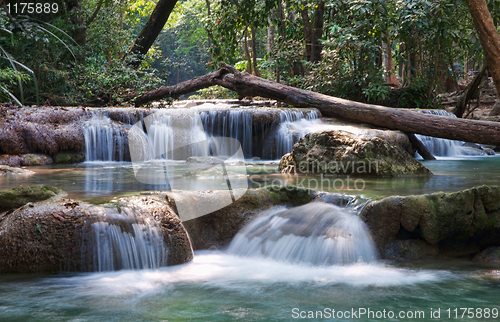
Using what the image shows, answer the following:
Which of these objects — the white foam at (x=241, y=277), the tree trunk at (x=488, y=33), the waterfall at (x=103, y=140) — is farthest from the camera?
the waterfall at (x=103, y=140)

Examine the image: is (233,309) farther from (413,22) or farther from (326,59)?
(326,59)

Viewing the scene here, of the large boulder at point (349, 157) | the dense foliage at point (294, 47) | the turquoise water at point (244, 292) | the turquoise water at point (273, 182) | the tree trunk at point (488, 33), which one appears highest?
the dense foliage at point (294, 47)

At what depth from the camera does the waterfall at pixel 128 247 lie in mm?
3617

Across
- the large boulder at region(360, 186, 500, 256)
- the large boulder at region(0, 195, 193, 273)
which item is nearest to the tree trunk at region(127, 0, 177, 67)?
the large boulder at region(0, 195, 193, 273)

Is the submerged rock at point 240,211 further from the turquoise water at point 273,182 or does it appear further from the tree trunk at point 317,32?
the tree trunk at point 317,32

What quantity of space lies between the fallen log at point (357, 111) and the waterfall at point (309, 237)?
16.5ft

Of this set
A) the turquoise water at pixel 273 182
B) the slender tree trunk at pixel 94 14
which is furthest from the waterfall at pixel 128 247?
the slender tree trunk at pixel 94 14

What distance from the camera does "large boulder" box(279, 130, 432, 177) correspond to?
6.67m

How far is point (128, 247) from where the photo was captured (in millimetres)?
3707

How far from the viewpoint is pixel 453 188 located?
5340 millimetres

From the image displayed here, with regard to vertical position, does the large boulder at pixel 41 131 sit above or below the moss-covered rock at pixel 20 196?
above

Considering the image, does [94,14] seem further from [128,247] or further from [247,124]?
[128,247]

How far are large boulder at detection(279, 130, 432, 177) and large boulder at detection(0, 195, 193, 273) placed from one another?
3671 mm

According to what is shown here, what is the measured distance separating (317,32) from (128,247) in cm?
1361
